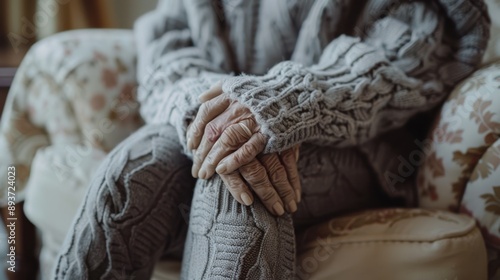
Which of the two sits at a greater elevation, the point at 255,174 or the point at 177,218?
the point at 255,174

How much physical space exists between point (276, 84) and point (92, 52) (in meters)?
0.57

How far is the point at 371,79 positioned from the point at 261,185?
0.25m

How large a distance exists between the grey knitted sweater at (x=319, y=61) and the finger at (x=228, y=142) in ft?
0.09

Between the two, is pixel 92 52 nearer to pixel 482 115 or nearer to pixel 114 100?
pixel 114 100

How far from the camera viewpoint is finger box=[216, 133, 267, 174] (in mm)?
559

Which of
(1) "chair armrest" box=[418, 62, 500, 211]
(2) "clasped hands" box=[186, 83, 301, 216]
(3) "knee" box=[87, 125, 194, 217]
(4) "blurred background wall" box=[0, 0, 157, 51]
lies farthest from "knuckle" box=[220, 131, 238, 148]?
(4) "blurred background wall" box=[0, 0, 157, 51]

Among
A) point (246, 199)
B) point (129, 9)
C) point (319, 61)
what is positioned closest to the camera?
point (246, 199)

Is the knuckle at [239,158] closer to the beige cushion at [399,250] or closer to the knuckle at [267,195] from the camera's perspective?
the knuckle at [267,195]

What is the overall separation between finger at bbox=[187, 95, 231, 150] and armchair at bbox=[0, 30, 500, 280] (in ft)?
0.47

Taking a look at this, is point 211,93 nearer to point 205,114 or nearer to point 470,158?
point 205,114

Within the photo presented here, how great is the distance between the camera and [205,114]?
60 cm

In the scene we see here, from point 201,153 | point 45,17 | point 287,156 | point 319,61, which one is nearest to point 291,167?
point 287,156

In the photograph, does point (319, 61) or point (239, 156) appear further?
point (319, 61)

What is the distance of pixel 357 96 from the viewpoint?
665mm
